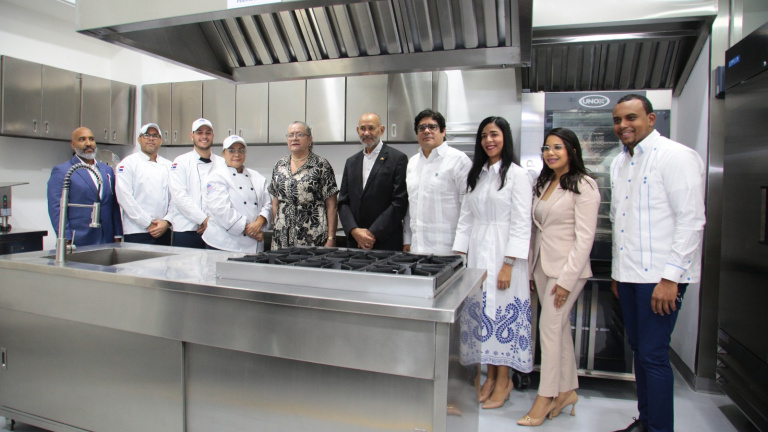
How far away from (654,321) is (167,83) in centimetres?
497

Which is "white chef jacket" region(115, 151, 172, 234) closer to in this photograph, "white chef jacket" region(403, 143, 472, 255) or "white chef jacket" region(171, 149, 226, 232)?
"white chef jacket" region(171, 149, 226, 232)

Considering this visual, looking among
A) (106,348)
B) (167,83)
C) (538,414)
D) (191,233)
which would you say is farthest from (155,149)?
(538,414)

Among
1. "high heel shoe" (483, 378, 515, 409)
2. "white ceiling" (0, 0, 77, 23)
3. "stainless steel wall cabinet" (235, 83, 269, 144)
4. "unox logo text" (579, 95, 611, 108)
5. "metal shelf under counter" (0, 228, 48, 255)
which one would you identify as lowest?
"high heel shoe" (483, 378, 515, 409)

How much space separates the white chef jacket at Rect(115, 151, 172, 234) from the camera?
11.6 feet

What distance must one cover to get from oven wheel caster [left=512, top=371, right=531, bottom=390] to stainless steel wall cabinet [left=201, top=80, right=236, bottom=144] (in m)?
3.48

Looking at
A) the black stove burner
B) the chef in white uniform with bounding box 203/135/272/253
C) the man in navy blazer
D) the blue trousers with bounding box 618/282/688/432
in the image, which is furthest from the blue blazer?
the blue trousers with bounding box 618/282/688/432

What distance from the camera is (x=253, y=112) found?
453 centimetres

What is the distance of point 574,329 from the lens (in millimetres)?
3008

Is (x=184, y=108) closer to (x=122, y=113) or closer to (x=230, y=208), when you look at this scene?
(x=122, y=113)

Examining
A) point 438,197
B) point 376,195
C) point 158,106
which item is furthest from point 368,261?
point 158,106

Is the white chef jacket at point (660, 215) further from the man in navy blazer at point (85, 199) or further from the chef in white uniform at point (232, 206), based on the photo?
the man in navy blazer at point (85, 199)

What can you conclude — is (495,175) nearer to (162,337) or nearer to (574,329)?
(574,329)

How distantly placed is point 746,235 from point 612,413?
1.18 m

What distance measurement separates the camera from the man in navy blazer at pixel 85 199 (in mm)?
3467
